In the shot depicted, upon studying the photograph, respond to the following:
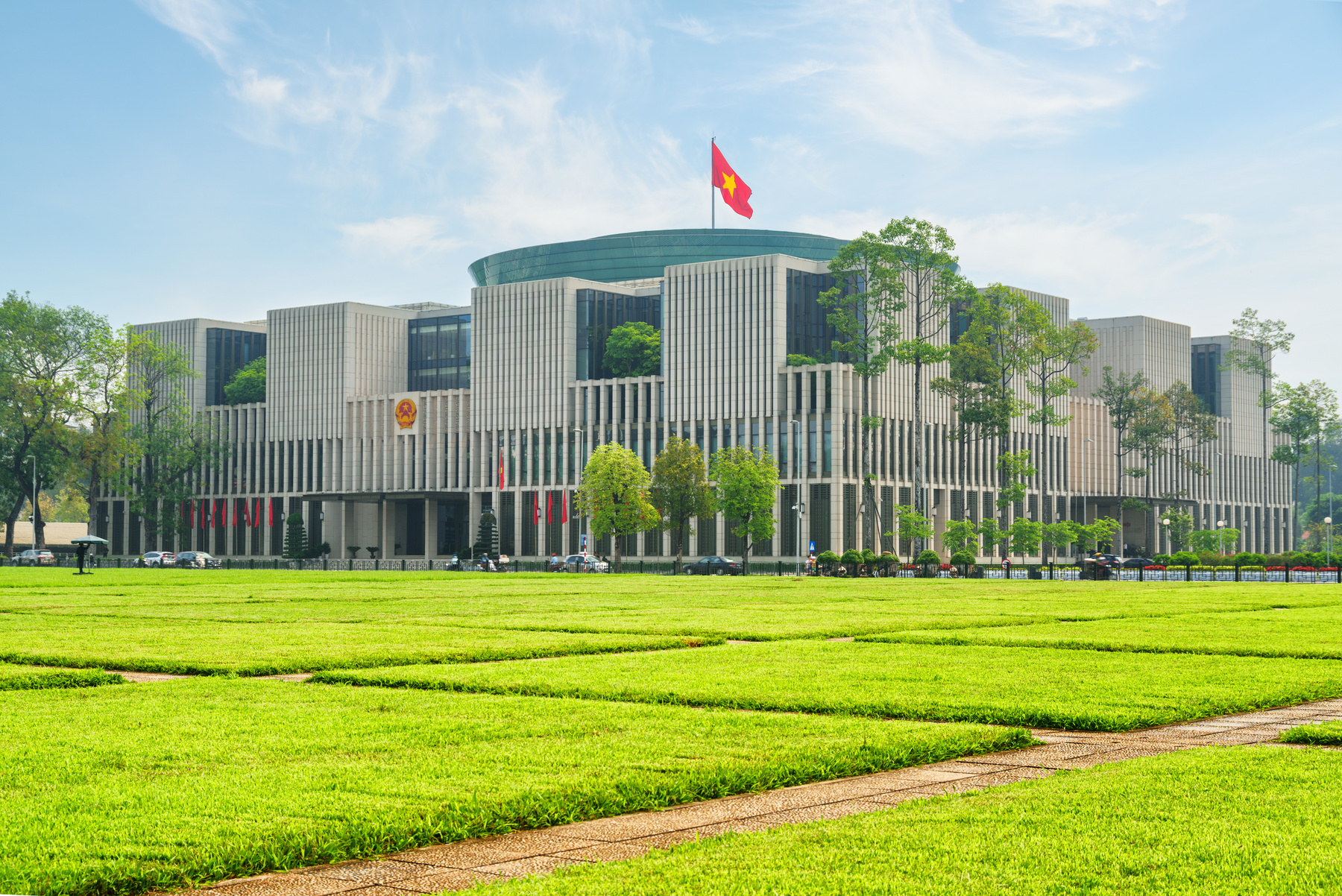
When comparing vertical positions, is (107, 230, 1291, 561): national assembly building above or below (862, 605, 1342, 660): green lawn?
above

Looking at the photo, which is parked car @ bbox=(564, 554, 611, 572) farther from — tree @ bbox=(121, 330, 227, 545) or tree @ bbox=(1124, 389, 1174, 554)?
tree @ bbox=(1124, 389, 1174, 554)

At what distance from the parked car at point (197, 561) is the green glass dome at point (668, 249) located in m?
47.8

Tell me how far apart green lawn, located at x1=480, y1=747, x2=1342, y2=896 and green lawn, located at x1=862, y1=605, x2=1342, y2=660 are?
1336cm

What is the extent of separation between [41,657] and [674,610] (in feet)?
61.1

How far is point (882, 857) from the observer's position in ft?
26.2

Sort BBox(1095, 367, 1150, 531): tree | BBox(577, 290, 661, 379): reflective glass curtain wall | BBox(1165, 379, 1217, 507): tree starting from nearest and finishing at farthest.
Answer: BBox(577, 290, 661, 379): reflective glass curtain wall → BBox(1095, 367, 1150, 531): tree → BBox(1165, 379, 1217, 507): tree

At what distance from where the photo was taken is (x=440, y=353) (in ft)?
434

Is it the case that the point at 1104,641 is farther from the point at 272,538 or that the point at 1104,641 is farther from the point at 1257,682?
the point at 272,538

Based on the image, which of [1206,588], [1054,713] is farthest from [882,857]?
[1206,588]

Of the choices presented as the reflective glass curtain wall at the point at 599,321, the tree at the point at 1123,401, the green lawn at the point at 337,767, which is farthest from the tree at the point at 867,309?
the green lawn at the point at 337,767

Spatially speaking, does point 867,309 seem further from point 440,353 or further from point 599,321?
point 440,353

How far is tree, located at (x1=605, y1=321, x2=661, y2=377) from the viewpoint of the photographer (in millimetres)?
116250

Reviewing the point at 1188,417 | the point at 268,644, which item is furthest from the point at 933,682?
the point at 1188,417

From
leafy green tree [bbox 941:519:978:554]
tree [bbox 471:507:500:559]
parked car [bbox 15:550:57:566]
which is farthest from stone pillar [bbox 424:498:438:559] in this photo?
leafy green tree [bbox 941:519:978:554]
